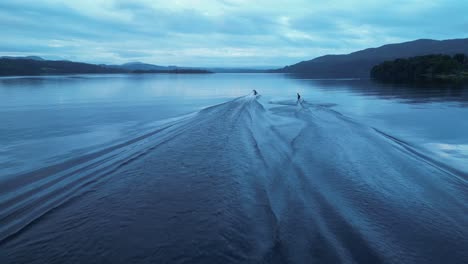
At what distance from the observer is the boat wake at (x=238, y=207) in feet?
18.4

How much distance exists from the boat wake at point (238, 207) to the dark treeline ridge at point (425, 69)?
264 feet

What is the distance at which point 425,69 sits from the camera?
91.6 meters

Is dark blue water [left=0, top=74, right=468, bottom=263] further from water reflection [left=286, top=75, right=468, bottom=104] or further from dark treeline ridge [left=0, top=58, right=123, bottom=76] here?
dark treeline ridge [left=0, top=58, right=123, bottom=76]

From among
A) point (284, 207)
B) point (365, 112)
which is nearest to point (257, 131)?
point (284, 207)

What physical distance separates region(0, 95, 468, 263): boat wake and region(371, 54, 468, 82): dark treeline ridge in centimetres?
8033

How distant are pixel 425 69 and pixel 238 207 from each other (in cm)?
10569

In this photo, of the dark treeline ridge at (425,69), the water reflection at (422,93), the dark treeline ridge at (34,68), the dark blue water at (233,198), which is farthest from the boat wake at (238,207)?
the dark treeline ridge at (34,68)

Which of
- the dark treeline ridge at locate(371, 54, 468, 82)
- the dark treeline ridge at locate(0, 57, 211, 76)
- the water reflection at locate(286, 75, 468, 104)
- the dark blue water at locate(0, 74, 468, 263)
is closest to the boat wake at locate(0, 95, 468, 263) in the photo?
the dark blue water at locate(0, 74, 468, 263)

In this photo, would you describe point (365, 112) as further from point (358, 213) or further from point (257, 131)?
point (358, 213)

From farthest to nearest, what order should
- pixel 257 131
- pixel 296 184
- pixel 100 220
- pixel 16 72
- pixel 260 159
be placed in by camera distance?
1. pixel 16 72
2. pixel 257 131
3. pixel 260 159
4. pixel 296 184
5. pixel 100 220

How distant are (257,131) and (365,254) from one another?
11.4 m

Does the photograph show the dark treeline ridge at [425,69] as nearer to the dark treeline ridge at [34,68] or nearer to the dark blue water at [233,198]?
the dark blue water at [233,198]

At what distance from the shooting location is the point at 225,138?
Answer: 14.3 meters

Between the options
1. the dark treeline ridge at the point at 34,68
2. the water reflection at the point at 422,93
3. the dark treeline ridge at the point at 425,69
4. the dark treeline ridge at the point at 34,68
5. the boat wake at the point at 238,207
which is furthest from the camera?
the dark treeline ridge at the point at 34,68
